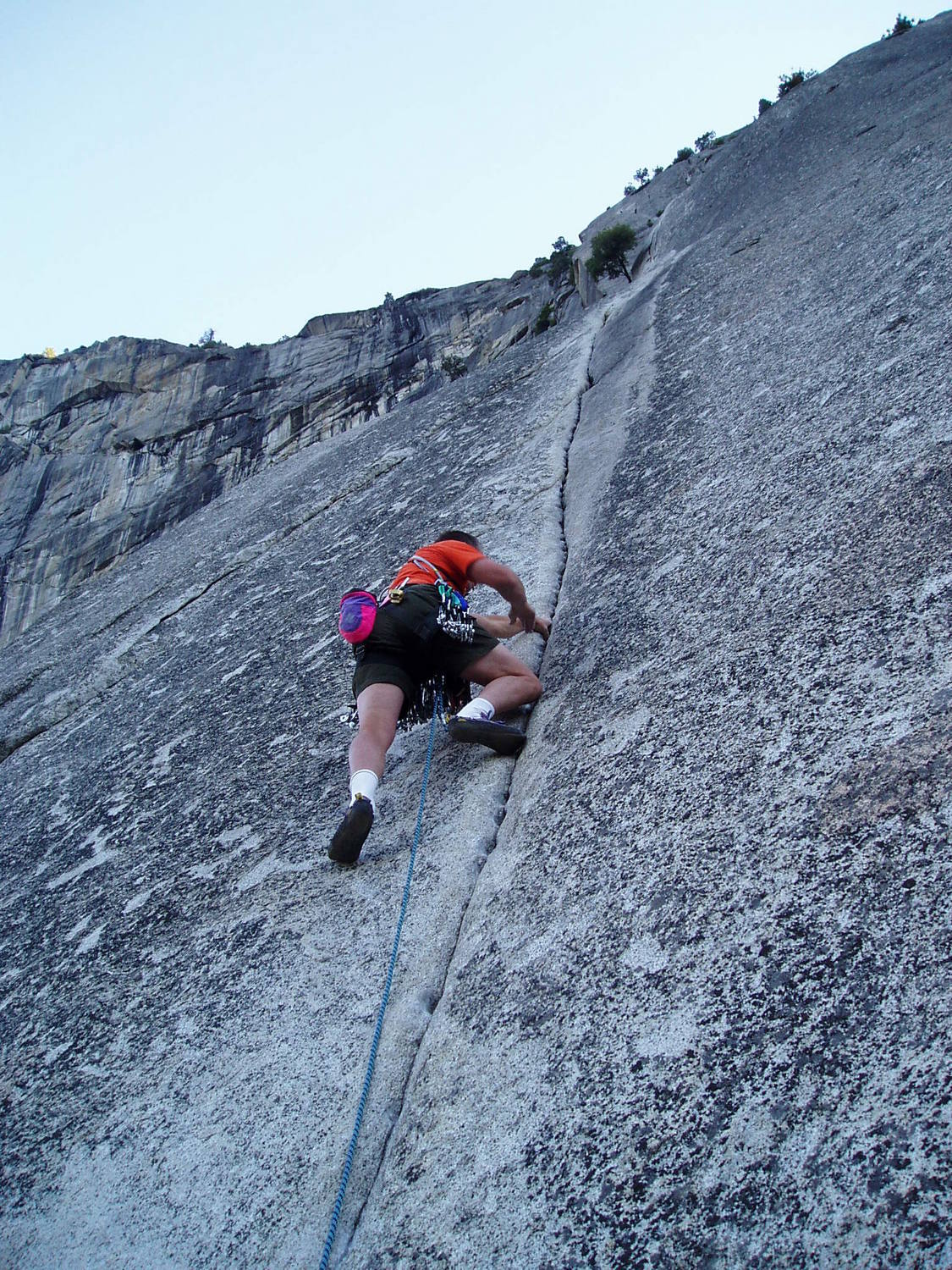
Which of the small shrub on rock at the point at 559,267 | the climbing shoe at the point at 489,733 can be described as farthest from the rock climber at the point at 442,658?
the small shrub on rock at the point at 559,267

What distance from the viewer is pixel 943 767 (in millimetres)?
1651

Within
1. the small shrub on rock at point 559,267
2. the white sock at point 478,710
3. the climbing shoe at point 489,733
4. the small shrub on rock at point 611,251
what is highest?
the small shrub on rock at point 559,267

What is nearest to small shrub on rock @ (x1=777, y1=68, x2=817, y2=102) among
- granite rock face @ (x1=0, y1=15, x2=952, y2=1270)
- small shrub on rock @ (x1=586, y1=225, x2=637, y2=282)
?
small shrub on rock @ (x1=586, y1=225, x2=637, y2=282)

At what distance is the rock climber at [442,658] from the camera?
2846mm

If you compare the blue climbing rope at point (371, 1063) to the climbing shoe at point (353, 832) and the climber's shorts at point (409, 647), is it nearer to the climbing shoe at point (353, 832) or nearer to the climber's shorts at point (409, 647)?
the climbing shoe at point (353, 832)

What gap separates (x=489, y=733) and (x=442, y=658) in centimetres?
47

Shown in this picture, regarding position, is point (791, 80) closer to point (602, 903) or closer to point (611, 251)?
point (611, 251)

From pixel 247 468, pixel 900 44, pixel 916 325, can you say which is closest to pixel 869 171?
pixel 916 325

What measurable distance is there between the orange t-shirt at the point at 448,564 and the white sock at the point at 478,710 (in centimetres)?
55

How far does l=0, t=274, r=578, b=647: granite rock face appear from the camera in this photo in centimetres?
2183

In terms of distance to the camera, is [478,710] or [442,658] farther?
[442,658]

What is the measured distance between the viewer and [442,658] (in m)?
3.18

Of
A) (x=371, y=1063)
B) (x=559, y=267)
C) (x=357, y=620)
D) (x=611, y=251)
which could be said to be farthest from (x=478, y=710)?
(x=559, y=267)

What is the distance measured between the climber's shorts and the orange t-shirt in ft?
0.32
